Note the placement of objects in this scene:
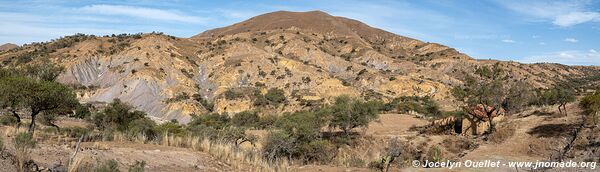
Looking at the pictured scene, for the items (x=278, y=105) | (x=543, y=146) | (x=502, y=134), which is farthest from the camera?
(x=278, y=105)

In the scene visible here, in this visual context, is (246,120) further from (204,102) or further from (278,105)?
(204,102)

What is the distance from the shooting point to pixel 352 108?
34750 mm

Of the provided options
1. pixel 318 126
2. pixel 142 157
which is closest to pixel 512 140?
pixel 318 126

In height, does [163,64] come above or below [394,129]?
above

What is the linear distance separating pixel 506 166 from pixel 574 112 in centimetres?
1445

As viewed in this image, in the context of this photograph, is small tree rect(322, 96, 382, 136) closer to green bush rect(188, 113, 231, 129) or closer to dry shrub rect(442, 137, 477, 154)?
dry shrub rect(442, 137, 477, 154)

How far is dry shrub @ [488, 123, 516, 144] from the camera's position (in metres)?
26.4

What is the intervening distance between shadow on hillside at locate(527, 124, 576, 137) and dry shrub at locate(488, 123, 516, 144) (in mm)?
1074

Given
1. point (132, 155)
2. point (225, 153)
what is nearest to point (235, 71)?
point (225, 153)

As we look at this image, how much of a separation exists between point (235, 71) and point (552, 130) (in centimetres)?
5691

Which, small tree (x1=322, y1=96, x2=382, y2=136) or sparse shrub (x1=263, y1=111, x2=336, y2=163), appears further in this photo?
small tree (x1=322, y1=96, x2=382, y2=136)

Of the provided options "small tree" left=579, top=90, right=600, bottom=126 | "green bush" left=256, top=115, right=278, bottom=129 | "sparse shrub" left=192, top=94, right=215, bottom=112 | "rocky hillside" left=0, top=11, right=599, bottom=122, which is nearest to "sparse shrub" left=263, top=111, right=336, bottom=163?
"green bush" left=256, top=115, right=278, bottom=129

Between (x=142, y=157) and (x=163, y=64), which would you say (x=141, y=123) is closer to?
(x=142, y=157)

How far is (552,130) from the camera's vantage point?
84.2 ft
